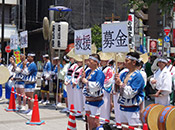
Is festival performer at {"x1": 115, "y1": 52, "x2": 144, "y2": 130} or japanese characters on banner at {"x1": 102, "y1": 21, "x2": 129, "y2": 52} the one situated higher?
japanese characters on banner at {"x1": 102, "y1": 21, "x2": 129, "y2": 52}

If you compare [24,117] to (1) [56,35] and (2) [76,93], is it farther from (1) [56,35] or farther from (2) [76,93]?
(1) [56,35]

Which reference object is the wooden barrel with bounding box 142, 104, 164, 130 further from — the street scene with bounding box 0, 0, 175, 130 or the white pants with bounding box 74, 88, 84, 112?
the white pants with bounding box 74, 88, 84, 112

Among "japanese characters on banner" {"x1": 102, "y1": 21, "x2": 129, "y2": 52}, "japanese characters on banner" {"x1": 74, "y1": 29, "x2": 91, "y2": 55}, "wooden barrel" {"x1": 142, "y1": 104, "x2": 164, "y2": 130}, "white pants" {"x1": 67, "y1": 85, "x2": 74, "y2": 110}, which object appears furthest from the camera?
"white pants" {"x1": 67, "y1": 85, "x2": 74, "y2": 110}

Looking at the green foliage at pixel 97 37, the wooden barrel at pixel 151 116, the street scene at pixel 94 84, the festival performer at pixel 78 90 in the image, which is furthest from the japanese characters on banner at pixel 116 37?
the green foliage at pixel 97 37

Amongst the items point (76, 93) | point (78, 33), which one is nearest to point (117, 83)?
point (78, 33)

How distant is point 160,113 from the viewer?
5664 millimetres

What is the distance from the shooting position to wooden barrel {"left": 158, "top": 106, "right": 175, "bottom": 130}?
5.41 meters

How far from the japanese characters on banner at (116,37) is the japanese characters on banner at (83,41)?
39.9 inches

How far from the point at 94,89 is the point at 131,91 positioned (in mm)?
1198

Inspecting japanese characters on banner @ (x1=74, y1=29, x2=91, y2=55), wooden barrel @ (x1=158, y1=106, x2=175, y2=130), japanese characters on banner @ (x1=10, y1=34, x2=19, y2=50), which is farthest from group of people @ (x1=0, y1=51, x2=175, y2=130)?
japanese characters on banner @ (x1=10, y1=34, x2=19, y2=50)

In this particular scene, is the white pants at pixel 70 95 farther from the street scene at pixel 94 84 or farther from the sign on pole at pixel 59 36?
the sign on pole at pixel 59 36

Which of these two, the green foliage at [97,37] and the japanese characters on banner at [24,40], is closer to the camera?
the japanese characters on banner at [24,40]

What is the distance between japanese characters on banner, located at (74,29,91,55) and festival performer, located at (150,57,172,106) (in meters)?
1.84

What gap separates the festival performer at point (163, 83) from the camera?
21.3ft
